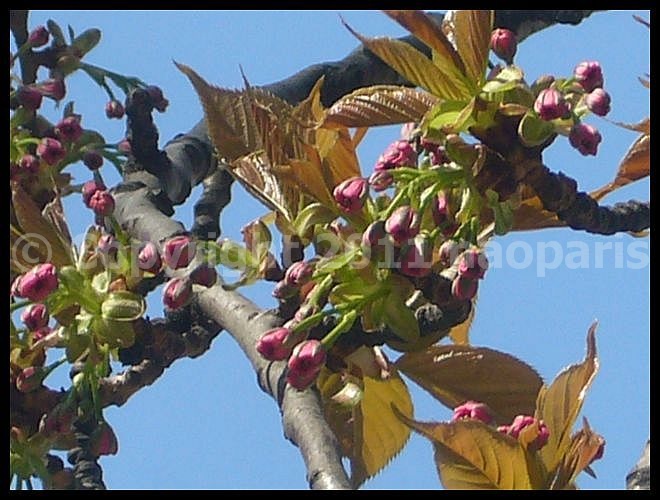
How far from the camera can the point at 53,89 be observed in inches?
80.2

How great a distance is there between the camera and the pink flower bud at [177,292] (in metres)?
1.47

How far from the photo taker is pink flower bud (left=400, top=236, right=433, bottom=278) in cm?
138

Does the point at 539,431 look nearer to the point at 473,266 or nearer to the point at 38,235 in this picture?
the point at 473,266

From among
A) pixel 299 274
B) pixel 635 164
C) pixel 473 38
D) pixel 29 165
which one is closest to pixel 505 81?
pixel 473 38

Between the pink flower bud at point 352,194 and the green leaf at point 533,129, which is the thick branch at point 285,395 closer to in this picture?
the pink flower bud at point 352,194

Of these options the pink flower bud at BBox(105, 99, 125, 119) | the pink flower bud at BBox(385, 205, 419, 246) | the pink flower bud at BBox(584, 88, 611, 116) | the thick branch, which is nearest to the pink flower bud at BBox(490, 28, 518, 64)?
the pink flower bud at BBox(584, 88, 611, 116)

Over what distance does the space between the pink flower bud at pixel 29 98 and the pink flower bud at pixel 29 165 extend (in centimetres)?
12

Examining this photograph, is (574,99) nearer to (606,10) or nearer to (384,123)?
(384,123)

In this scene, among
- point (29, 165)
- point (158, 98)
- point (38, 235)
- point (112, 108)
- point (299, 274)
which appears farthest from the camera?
point (112, 108)

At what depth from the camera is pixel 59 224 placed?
5.45 feet

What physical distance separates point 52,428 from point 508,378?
1.76 ft

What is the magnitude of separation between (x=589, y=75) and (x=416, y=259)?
0.29 metres

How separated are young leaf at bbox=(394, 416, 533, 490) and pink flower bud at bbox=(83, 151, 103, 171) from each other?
1040 mm
